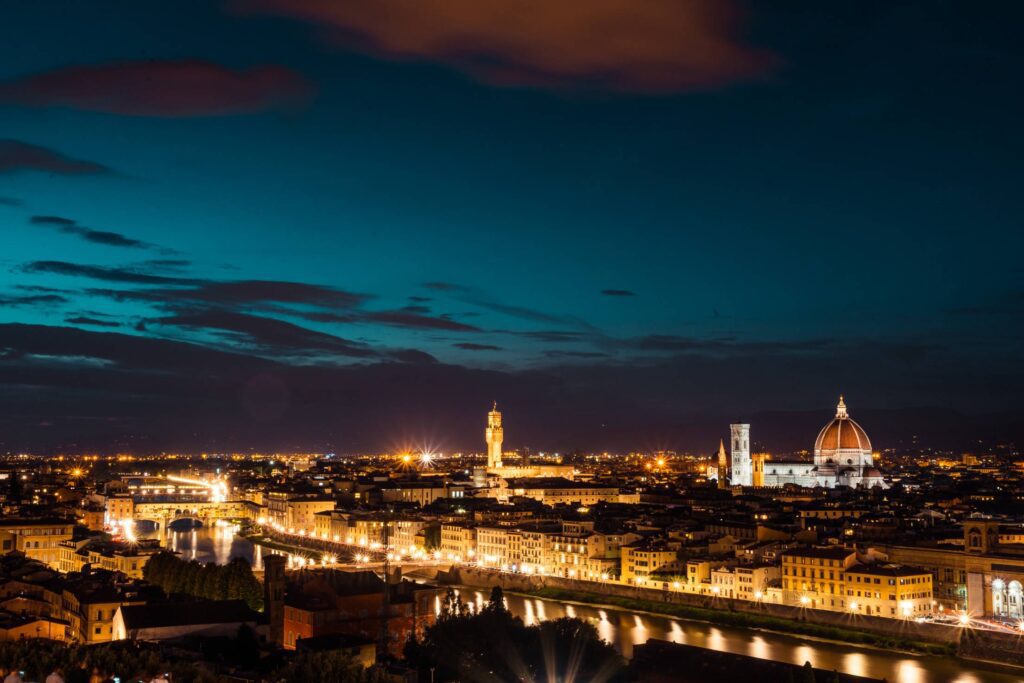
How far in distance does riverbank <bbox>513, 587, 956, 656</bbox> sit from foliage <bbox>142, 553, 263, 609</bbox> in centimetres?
921

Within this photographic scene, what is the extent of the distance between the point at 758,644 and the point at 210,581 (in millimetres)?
10336

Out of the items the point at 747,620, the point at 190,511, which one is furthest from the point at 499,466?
the point at 747,620

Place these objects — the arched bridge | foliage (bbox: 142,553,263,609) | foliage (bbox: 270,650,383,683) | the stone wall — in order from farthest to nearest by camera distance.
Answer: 1. the arched bridge
2. foliage (bbox: 142,553,263,609)
3. the stone wall
4. foliage (bbox: 270,650,383,683)

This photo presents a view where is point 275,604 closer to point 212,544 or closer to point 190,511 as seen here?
point 212,544

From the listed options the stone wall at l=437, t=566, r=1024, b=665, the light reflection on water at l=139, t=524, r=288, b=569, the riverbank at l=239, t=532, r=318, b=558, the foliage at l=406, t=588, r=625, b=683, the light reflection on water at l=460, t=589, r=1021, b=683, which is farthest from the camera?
the riverbank at l=239, t=532, r=318, b=558

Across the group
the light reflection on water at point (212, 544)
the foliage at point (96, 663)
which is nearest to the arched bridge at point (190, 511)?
the light reflection on water at point (212, 544)

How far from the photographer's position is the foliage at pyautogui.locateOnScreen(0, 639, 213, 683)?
42.7ft

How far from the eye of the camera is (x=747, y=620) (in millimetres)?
24062

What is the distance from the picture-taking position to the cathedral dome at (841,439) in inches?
2474

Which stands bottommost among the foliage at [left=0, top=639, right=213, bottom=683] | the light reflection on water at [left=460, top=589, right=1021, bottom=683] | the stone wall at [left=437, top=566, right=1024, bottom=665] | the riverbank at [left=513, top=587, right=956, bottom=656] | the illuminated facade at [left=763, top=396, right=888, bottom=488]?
the light reflection on water at [left=460, top=589, right=1021, bottom=683]

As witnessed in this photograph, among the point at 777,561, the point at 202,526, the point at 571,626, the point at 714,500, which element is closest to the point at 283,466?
the point at 202,526

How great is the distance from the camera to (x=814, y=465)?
63.2m

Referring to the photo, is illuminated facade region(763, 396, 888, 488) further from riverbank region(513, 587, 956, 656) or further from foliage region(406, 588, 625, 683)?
foliage region(406, 588, 625, 683)

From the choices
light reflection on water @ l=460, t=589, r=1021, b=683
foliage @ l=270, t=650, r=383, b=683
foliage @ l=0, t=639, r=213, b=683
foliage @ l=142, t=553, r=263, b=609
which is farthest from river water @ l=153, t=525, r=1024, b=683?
foliage @ l=0, t=639, r=213, b=683
